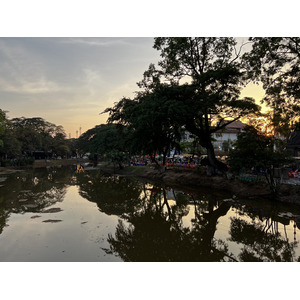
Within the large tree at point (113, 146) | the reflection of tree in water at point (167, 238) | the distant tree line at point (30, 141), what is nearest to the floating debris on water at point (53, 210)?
the reflection of tree in water at point (167, 238)

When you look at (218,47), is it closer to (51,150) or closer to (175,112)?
(175,112)

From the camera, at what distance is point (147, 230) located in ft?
36.1

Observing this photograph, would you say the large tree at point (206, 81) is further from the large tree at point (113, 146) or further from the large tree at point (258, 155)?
the large tree at point (113, 146)

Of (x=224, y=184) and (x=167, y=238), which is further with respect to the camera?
(x=224, y=184)

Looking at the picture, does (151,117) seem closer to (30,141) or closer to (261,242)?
(261,242)

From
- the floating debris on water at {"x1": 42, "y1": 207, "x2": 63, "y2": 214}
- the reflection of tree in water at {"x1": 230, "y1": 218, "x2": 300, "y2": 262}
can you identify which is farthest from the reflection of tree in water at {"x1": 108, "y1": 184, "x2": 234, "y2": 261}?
the floating debris on water at {"x1": 42, "y1": 207, "x2": 63, "y2": 214}

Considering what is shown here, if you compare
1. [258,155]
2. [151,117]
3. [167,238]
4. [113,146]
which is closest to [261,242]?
[167,238]

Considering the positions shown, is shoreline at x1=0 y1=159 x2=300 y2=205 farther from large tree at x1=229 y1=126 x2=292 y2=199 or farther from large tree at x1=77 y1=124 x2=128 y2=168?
large tree at x1=77 y1=124 x2=128 y2=168

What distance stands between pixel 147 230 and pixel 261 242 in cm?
499

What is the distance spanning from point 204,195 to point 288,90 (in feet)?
33.0

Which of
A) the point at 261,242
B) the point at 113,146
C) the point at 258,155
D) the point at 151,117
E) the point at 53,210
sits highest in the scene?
the point at 151,117

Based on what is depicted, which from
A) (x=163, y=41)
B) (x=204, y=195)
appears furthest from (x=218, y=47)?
(x=204, y=195)

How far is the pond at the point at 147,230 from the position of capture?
821 cm

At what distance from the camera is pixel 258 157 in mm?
15773
